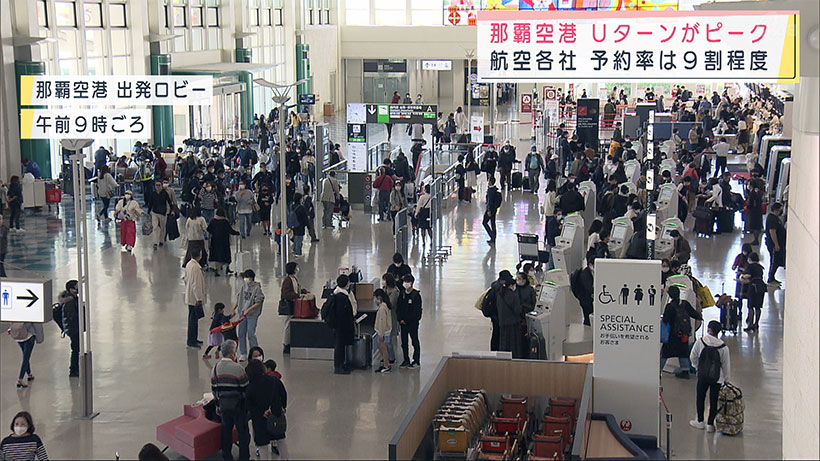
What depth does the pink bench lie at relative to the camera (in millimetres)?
10438

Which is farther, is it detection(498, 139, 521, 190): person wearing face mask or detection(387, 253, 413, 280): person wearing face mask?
detection(498, 139, 521, 190): person wearing face mask

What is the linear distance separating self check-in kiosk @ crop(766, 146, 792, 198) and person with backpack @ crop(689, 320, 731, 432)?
14308 millimetres

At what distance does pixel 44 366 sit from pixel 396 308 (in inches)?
170

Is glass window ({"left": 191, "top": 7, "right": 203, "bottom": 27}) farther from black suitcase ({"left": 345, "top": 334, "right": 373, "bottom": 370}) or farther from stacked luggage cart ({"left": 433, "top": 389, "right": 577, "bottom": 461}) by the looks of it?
stacked luggage cart ({"left": 433, "top": 389, "right": 577, "bottom": 461})

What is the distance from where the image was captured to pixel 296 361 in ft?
45.1

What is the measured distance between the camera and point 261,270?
18766 millimetres

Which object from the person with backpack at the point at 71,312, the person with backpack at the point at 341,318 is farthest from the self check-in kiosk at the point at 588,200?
the person with backpack at the point at 71,312

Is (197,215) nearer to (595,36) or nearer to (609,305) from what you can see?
(609,305)

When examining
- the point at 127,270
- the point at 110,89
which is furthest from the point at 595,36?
the point at 127,270

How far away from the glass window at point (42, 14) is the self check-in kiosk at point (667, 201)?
52.1ft

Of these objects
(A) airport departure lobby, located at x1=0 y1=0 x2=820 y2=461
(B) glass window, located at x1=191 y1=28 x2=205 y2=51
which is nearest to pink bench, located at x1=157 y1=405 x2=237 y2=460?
(A) airport departure lobby, located at x1=0 y1=0 x2=820 y2=461

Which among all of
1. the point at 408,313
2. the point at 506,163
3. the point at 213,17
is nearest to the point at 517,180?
the point at 506,163

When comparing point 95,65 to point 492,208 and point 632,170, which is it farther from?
point 632,170

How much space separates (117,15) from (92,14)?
5.43ft
